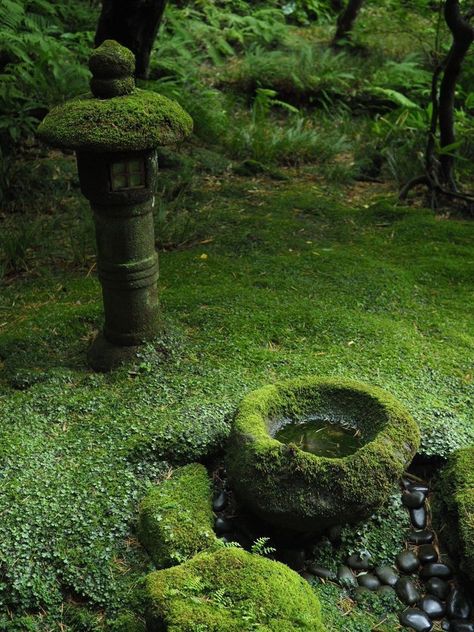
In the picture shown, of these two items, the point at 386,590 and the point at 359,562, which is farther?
the point at 359,562

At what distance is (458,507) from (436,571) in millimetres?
312

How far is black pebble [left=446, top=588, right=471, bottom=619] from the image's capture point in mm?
2953

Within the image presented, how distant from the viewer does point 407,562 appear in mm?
3164

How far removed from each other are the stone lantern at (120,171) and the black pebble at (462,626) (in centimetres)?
240

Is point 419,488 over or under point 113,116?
under

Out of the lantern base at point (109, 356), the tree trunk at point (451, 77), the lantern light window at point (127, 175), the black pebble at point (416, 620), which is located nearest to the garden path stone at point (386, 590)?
the black pebble at point (416, 620)

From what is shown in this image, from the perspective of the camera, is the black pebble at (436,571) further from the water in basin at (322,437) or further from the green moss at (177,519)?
the green moss at (177,519)

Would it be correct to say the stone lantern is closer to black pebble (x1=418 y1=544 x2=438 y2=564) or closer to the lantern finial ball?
the lantern finial ball

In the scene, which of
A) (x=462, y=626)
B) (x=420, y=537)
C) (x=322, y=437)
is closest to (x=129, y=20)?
(x=322, y=437)

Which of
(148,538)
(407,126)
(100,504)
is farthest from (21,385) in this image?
(407,126)

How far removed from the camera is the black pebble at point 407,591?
3010 millimetres

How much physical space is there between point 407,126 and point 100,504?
6.28m

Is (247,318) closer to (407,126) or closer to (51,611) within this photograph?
(51,611)

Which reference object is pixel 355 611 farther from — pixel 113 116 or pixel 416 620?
pixel 113 116
